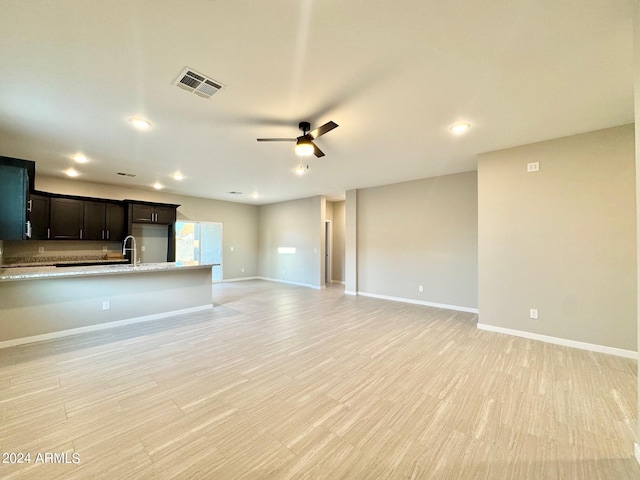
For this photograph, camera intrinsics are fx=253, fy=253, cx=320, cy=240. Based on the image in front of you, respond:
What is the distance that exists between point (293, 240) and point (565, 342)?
6.84 m

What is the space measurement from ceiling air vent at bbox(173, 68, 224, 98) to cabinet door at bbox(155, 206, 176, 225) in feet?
18.1

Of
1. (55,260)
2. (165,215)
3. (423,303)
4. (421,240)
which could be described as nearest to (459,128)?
(421,240)

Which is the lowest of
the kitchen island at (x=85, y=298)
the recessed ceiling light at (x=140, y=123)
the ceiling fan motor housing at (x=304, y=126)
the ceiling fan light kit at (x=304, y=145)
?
the kitchen island at (x=85, y=298)

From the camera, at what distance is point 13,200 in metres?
3.57

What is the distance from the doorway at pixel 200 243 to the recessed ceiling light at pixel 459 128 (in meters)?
6.82

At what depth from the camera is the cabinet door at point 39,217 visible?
5211 millimetres

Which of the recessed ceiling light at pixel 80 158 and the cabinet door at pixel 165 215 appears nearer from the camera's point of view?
the recessed ceiling light at pixel 80 158

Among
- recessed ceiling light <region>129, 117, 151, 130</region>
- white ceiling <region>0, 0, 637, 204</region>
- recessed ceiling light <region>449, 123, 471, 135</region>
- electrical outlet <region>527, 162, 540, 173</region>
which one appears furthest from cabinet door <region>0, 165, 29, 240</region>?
electrical outlet <region>527, 162, 540, 173</region>

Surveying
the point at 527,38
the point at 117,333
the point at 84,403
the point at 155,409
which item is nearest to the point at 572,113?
the point at 527,38

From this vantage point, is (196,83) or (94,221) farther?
(94,221)

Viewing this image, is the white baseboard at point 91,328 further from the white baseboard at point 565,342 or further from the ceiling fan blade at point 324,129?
the white baseboard at point 565,342

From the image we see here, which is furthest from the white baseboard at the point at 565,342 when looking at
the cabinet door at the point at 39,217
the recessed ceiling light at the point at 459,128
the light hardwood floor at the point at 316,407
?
the cabinet door at the point at 39,217

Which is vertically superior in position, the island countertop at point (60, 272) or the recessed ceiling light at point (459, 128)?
the recessed ceiling light at point (459, 128)

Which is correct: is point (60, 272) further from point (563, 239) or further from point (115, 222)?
point (563, 239)
